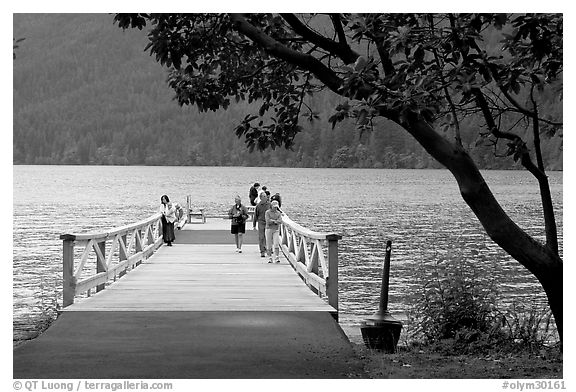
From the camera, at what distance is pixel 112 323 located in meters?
12.8

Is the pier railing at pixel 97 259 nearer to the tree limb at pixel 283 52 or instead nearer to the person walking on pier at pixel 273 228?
the person walking on pier at pixel 273 228

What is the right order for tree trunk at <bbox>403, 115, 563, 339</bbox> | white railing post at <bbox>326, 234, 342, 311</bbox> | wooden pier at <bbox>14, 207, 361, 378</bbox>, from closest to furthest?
wooden pier at <bbox>14, 207, 361, 378</bbox>, tree trunk at <bbox>403, 115, 563, 339</bbox>, white railing post at <bbox>326, 234, 342, 311</bbox>

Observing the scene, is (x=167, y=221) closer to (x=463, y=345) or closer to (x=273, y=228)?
(x=273, y=228)

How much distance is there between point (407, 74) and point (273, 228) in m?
13.3

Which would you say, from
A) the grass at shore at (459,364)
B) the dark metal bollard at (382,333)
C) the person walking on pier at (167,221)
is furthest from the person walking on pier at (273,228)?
the dark metal bollard at (382,333)

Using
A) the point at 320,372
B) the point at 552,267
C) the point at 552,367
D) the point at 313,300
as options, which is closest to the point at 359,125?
the point at 320,372

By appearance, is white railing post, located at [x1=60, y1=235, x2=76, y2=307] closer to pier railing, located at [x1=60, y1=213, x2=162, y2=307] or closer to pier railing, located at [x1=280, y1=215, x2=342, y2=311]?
pier railing, located at [x1=60, y1=213, x2=162, y2=307]

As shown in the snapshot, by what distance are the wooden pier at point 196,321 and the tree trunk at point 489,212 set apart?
2.17 m

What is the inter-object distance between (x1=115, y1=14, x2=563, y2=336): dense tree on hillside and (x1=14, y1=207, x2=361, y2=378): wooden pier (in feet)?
8.01

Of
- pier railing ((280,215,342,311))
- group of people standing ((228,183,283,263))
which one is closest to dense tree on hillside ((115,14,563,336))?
pier railing ((280,215,342,311))

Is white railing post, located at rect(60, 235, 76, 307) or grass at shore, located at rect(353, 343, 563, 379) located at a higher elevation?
white railing post, located at rect(60, 235, 76, 307)

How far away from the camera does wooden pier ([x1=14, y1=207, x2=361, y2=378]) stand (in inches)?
396

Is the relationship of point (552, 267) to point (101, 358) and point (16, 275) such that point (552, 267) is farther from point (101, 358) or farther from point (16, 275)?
point (16, 275)

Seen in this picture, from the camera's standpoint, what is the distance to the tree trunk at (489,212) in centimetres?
1030
